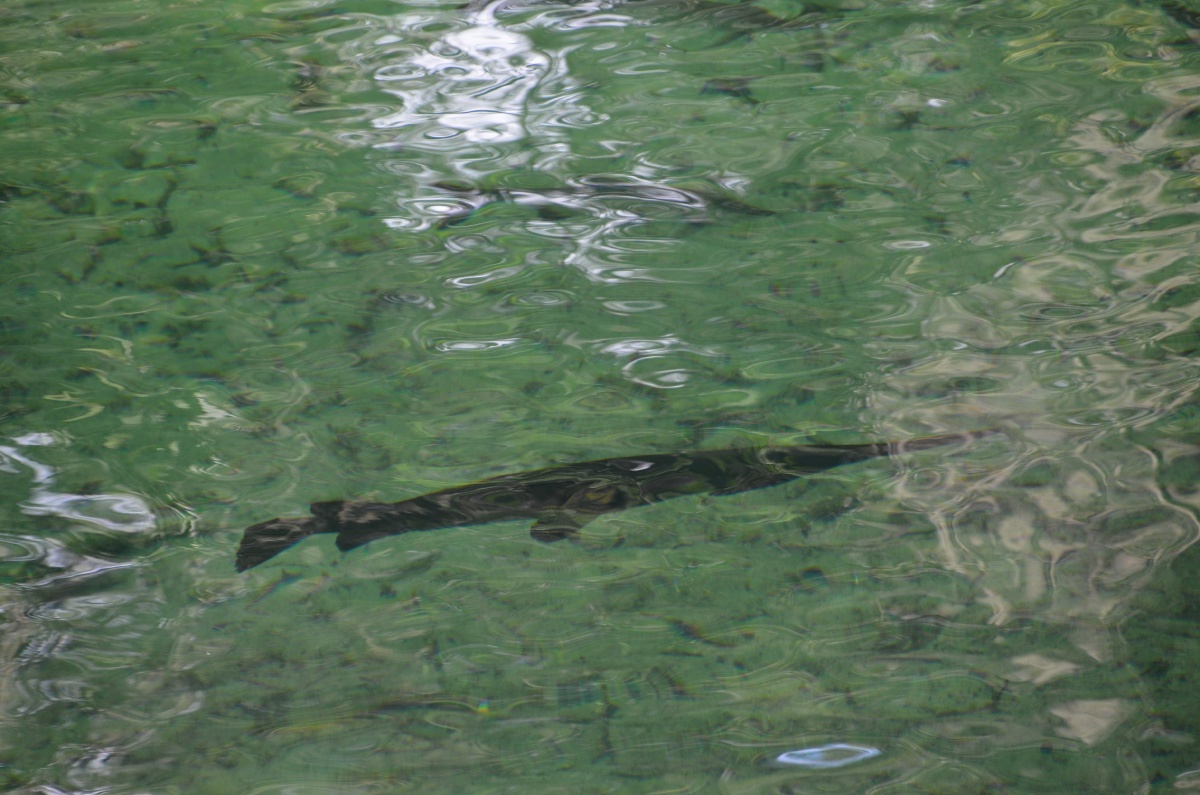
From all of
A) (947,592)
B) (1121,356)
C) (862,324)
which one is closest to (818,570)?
Result: (947,592)

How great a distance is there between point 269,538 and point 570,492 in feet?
1.77

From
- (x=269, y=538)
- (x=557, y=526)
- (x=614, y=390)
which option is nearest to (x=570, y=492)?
(x=557, y=526)

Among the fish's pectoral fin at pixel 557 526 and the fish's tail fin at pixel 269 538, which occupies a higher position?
the fish's tail fin at pixel 269 538

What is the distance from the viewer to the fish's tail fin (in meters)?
1.58

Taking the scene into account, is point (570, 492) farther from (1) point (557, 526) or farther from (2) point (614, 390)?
(2) point (614, 390)

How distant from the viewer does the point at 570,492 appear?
65.1 inches

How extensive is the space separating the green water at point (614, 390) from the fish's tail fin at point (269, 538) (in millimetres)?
29

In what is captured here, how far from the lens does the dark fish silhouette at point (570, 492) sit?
1.62 m

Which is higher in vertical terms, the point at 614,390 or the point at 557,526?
the point at 614,390

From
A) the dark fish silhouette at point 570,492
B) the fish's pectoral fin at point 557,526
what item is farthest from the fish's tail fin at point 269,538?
Answer: the fish's pectoral fin at point 557,526

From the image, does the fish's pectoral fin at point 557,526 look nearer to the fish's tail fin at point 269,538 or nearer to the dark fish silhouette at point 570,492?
the dark fish silhouette at point 570,492

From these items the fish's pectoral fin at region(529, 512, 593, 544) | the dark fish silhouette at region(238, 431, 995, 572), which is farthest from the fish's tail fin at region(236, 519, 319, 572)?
the fish's pectoral fin at region(529, 512, 593, 544)

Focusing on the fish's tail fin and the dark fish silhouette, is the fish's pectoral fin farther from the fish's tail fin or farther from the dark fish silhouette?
the fish's tail fin

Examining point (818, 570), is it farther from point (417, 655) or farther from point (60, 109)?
point (60, 109)
